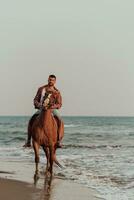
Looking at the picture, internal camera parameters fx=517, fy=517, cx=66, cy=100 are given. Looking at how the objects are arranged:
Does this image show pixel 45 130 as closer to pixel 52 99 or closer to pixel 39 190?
pixel 52 99

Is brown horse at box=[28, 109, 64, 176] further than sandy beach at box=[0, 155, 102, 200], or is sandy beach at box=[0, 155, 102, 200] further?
brown horse at box=[28, 109, 64, 176]

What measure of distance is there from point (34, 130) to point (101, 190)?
2685mm

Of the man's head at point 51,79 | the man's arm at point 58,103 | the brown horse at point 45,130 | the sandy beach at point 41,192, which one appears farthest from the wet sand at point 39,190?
the man's head at point 51,79

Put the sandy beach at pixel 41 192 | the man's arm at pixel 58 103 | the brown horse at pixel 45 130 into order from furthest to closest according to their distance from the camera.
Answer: the man's arm at pixel 58 103 → the brown horse at pixel 45 130 → the sandy beach at pixel 41 192

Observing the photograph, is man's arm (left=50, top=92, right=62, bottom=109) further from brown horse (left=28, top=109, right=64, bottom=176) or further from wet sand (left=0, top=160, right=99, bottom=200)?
wet sand (left=0, top=160, right=99, bottom=200)

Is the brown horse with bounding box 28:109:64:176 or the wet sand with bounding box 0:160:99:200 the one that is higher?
the brown horse with bounding box 28:109:64:176

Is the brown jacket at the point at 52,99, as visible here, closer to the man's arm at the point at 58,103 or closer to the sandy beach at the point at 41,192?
the man's arm at the point at 58,103

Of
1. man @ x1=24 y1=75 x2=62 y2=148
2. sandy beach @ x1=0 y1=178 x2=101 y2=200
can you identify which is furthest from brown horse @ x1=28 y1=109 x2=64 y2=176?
sandy beach @ x1=0 y1=178 x2=101 y2=200

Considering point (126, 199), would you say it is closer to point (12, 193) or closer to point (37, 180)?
point (12, 193)

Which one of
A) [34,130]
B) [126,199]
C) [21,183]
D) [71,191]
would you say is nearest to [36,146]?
[34,130]

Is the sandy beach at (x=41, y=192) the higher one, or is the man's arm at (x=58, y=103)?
the man's arm at (x=58, y=103)

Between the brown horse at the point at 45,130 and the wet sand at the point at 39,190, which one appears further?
the brown horse at the point at 45,130

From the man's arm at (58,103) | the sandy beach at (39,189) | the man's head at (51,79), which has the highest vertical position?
the man's head at (51,79)

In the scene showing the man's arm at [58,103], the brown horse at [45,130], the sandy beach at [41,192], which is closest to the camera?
the sandy beach at [41,192]
